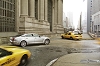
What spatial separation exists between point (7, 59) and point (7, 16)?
15.4m

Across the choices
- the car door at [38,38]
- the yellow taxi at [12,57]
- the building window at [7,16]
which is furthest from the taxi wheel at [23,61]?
the building window at [7,16]

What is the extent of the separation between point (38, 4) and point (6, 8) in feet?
50.0

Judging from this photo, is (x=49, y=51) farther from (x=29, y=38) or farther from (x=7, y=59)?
(x=7, y=59)

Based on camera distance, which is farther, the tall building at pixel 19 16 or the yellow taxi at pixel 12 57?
the tall building at pixel 19 16

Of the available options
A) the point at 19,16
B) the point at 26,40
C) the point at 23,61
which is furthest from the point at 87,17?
the point at 23,61

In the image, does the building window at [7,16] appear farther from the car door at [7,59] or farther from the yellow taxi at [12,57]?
the car door at [7,59]

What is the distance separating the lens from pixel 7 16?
21.0 meters

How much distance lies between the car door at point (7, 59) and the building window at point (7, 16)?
530 inches

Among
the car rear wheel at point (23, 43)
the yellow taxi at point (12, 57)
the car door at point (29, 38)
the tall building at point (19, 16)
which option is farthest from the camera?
the tall building at point (19, 16)

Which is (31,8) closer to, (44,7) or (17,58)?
(44,7)

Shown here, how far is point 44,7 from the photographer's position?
38.7m

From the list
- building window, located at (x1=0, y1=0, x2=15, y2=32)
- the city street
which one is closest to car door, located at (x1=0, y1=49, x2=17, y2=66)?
the city street

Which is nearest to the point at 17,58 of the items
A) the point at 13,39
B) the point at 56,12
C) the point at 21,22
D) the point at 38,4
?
the point at 13,39

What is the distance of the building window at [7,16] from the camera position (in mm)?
19703
